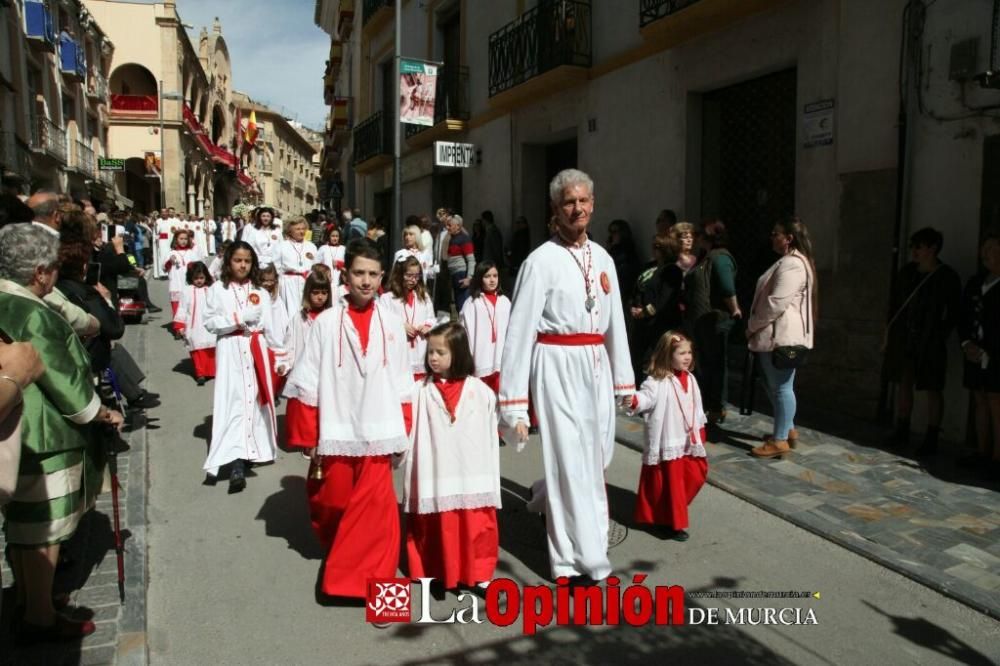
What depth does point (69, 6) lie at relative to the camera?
29.4m

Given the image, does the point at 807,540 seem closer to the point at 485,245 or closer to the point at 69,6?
the point at 485,245

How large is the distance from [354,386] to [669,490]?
6.81 ft

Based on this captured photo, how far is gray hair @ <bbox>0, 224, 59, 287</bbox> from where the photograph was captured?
3.18 meters

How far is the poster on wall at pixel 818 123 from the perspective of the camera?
7.47 metres

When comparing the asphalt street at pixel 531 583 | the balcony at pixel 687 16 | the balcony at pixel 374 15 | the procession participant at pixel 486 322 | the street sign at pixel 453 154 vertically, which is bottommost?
the asphalt street at pixel 531 583

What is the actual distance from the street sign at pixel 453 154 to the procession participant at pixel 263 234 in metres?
3.55

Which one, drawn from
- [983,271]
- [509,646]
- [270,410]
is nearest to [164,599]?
[509,646]

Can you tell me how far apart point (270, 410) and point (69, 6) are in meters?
30.8

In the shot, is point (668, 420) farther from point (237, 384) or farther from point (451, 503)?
point (237, 384)

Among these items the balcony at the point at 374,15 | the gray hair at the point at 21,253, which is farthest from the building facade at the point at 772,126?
the gray hair at the point at 21,253

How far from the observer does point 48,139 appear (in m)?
25.6

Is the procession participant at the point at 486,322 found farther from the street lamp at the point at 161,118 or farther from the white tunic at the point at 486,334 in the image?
the street lamp at the point at 161,118

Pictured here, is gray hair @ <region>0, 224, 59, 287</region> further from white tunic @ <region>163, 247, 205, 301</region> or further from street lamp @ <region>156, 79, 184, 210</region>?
street lamp @ <region>156, 79, 184, 210</region>

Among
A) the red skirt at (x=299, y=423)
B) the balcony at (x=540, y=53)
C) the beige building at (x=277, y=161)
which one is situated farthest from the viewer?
the beige building at (x=277, y=161)
